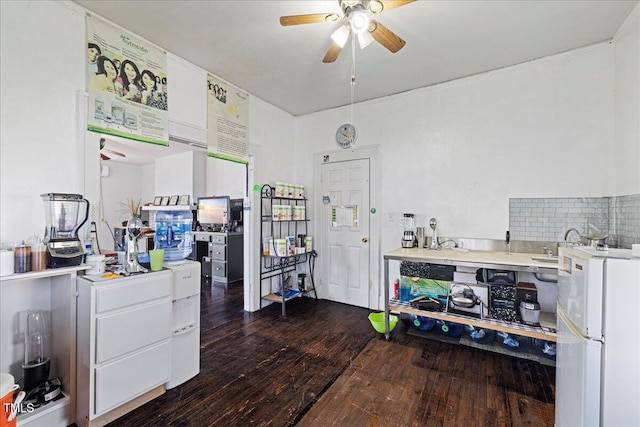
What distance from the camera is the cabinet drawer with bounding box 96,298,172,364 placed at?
1677mm

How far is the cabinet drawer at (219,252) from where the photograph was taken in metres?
5.04

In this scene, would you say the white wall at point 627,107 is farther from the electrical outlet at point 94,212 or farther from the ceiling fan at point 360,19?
the electrical outlet at point 94,212

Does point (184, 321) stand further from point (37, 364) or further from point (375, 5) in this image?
point (375, 5)

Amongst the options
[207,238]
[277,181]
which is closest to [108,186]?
[207,238]

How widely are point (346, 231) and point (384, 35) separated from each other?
2.55m

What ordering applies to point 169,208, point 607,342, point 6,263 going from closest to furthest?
point 607,342 < point 6,263 < point 169,208

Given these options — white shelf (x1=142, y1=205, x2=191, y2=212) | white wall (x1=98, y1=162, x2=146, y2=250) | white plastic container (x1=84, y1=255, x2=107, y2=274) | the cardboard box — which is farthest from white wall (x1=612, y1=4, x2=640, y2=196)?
white wall (x1=98, y1=162, x2=146, y2=250)

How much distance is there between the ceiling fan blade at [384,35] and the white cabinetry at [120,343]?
87.6 inches

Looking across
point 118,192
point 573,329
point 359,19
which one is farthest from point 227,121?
point 118,192

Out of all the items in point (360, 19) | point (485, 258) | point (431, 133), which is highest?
point (360, 19)

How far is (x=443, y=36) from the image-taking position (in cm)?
243

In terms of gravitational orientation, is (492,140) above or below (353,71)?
below

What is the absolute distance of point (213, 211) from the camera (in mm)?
5695

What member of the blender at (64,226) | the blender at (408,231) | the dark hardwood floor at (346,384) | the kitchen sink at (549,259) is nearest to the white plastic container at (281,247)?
the dark hardwood floor at (346,384)
